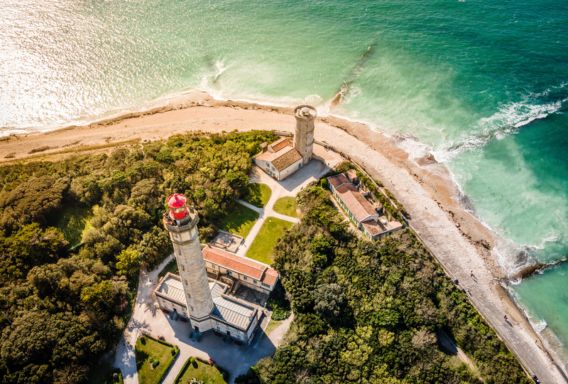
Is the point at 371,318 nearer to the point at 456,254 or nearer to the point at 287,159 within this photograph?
the point at 456,254

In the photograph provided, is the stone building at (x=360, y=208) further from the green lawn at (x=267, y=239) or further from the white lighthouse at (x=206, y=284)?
the white lighthouse at (x=206, y=284)

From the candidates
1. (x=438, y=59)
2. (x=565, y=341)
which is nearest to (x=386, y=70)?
(x=438, y=59)

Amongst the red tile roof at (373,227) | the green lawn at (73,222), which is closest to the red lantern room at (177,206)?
the green lawn at (73,222)

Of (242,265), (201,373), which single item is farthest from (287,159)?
(201,373)

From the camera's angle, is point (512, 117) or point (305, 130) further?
point (512, 117)

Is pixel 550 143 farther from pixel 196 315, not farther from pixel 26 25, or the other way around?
pixel 26 25

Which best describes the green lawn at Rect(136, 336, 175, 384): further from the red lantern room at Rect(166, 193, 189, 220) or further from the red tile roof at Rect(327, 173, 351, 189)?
the red tile roof at Rect(327, 173, 351, 189)
